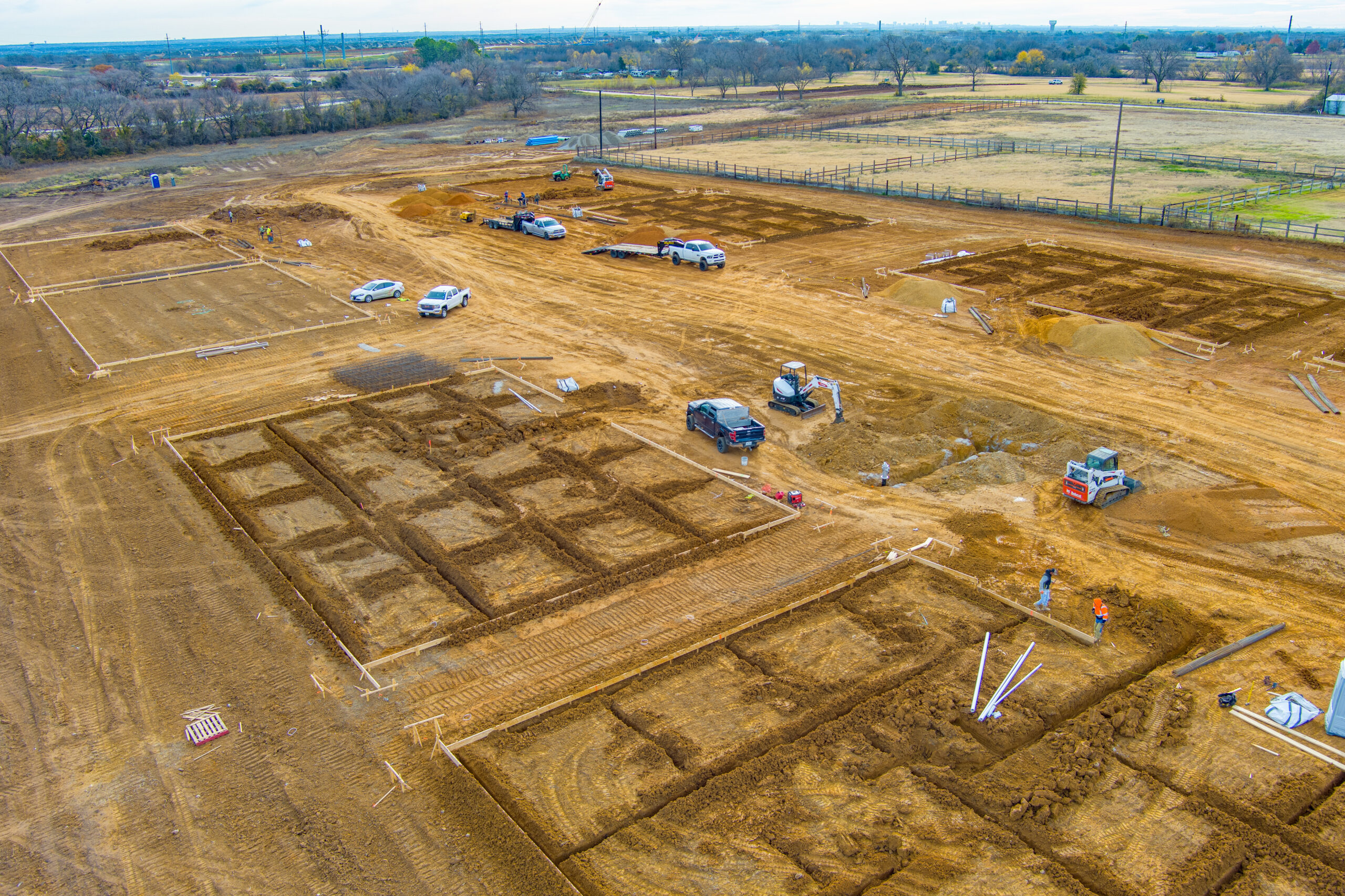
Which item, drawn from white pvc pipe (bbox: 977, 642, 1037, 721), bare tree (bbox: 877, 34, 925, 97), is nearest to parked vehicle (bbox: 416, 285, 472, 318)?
white pvc pipe (bbox: 977, 642, 1037, 721)

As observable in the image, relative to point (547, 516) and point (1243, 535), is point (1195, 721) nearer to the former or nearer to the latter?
point (1243, 535)

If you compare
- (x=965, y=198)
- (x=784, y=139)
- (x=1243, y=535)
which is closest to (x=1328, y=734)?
(x=1243, y=535)

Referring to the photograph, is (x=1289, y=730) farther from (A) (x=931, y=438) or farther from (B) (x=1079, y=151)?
(B) (x=1079, y=151)

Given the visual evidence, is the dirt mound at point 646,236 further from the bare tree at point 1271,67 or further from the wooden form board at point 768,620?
the bare tree at point 1271,67

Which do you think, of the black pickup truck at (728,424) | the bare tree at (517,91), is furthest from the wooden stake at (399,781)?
the bare tree at (517,91)

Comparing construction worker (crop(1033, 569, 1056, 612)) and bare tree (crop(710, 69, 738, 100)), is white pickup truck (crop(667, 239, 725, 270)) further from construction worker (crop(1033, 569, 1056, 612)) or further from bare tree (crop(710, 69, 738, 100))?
bare tree (crop(710, 69, 738, 100))

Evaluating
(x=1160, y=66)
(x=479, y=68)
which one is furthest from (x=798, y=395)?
(x=1160, y=66)
